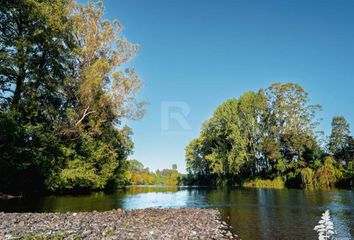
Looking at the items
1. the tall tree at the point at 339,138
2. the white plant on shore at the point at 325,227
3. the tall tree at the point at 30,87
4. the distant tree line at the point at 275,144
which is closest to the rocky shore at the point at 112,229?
the white plant on shore at the point at 325,227

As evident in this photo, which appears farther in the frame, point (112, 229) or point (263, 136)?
point (263, 136)

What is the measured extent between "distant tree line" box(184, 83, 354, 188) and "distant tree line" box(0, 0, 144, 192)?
31243 millimetres

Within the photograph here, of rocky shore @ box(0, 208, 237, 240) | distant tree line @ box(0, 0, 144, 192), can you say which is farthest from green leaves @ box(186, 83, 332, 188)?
rocky shore @ box(0, 208, 237, 240)

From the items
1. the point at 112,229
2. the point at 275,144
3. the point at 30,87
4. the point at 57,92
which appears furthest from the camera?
the point at 275,144

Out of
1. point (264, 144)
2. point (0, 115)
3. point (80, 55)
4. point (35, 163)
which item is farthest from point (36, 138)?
point (264, 144)

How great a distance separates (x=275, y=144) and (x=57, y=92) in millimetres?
40234

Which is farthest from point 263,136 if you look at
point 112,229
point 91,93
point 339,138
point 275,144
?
point 112,229

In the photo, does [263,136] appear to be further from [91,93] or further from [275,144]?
[91,93]

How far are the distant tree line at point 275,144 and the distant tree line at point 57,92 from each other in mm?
31243

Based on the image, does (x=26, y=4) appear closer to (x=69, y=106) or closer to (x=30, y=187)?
(x=69, y=106)

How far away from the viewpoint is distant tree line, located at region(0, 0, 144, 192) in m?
21.9

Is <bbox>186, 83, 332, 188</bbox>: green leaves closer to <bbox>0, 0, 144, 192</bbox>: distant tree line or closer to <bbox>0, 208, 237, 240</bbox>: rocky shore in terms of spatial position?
<bbox>0, 0, 144, 192</bbox>: distant tree line

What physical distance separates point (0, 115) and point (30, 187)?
30.0 feet

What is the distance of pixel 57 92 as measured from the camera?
27.0 metres
